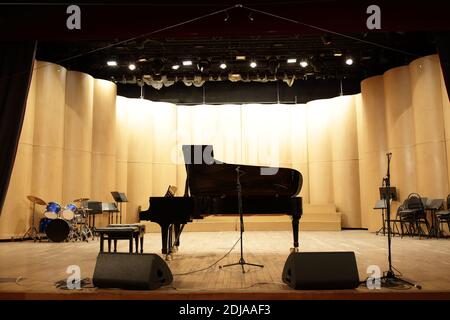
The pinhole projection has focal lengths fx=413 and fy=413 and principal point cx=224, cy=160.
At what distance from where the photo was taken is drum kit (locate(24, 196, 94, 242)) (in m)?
8.37

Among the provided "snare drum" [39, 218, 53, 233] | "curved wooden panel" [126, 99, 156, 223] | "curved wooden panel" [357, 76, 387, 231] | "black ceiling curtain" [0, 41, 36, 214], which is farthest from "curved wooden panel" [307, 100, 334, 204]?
"black ceiling curtain" [0, 41, 36, 214]

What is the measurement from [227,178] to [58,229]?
453 cm

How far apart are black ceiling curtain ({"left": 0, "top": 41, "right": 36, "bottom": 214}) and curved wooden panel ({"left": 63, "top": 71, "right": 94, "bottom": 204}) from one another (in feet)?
17.5

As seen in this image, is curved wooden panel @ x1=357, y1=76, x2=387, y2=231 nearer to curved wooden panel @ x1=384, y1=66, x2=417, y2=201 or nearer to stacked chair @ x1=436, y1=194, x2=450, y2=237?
curved wooden panel @ x1=384, y1=66, x2=417, y2=201

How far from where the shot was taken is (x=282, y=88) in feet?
42.4

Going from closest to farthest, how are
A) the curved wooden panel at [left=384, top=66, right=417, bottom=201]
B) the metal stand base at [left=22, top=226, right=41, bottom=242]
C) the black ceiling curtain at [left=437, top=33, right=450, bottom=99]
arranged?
the black ceiling curtain at [left=437, top=33, right=450, bottom=99]
the metal stand base at [left=22, top=226, right=41, bottom=242]
the curved wooden panel at [left=384, top=66, right=417, bottom=201]

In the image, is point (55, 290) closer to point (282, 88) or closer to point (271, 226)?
point (271, 226)

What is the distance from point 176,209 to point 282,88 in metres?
8.39

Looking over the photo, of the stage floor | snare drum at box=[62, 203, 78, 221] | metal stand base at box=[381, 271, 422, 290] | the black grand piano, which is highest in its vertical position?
the black grand piano

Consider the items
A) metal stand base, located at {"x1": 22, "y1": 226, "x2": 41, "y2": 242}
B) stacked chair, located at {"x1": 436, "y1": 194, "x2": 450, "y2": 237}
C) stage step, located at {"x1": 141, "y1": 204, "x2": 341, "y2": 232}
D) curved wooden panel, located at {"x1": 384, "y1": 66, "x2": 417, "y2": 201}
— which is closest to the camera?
stacked chair, located at {"x1": 436, "y1": 194, "x2": 450, "y2": 237}

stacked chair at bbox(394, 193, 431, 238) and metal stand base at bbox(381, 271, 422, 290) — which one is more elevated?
stacked chair at bbox(394, 193, 431, 238)

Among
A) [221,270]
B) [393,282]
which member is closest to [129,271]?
[221,270]

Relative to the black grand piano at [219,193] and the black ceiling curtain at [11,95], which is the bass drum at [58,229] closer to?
the black grand piano at [219,193]

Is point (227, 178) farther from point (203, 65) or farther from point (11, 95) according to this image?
point (203, 65)
